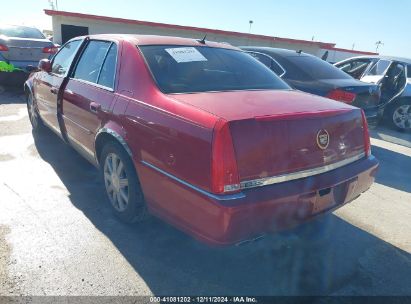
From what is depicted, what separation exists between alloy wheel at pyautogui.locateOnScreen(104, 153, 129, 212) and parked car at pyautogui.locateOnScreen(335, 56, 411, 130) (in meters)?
6.54

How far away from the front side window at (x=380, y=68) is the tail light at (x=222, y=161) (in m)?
7.17

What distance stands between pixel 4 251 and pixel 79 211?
29.6 inches

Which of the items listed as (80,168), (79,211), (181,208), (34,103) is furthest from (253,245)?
(34,103)

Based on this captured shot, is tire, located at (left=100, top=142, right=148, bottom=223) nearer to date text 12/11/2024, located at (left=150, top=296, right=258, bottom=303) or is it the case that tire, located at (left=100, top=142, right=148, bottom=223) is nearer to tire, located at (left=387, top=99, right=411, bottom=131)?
date text 12/11/2024, located at (left=150, top=296, right=258, bottom=303)

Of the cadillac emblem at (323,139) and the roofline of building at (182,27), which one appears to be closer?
the cadillac emblem at (323,139)

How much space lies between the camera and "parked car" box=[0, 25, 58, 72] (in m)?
7.89

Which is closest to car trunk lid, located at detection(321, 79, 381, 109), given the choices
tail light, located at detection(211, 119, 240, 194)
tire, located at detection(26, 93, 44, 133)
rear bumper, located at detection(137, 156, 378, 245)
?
rear bumper, located at detection(137, 156, 378, 245)

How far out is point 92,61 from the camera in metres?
3.59

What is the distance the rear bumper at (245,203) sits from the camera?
6.55 ft

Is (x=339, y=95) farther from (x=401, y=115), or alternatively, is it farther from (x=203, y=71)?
(x=401, y=115)

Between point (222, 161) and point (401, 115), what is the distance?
7.37 metres

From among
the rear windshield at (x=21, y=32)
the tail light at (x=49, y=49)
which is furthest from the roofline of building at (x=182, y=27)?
the tail light at (x=49, y=49)

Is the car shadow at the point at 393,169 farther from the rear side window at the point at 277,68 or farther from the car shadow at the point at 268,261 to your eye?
the rear side window at the point at 277,68

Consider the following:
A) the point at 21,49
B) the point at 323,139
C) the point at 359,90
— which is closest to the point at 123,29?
the point at 21,49
